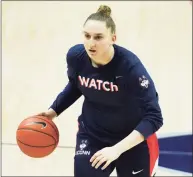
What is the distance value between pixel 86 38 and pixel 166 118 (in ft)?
7.34

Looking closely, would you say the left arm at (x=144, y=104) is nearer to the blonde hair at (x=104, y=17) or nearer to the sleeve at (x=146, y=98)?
the sleeve at (x=146, y=98)

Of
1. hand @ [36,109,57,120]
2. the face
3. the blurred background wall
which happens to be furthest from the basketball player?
the blurred background wall

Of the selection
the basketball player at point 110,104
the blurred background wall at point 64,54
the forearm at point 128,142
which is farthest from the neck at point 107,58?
the blurred background wall at point 64,54

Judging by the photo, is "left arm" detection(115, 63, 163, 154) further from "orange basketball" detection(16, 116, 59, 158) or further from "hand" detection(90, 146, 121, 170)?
"orange basketball" detection(16, 116, 59, 158)

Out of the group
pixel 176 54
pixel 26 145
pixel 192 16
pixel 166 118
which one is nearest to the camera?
pixel 26 145

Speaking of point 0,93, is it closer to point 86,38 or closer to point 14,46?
point 14,46

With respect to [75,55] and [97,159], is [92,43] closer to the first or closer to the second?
[75,55]

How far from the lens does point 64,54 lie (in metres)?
5.34

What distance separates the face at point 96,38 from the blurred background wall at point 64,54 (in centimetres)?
157

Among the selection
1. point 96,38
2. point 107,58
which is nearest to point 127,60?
point 107,58

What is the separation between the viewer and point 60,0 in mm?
6258

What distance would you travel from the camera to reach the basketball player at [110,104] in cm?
238

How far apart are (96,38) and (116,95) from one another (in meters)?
0.34

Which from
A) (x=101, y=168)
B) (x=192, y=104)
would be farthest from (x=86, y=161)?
(x=192, y=104)
